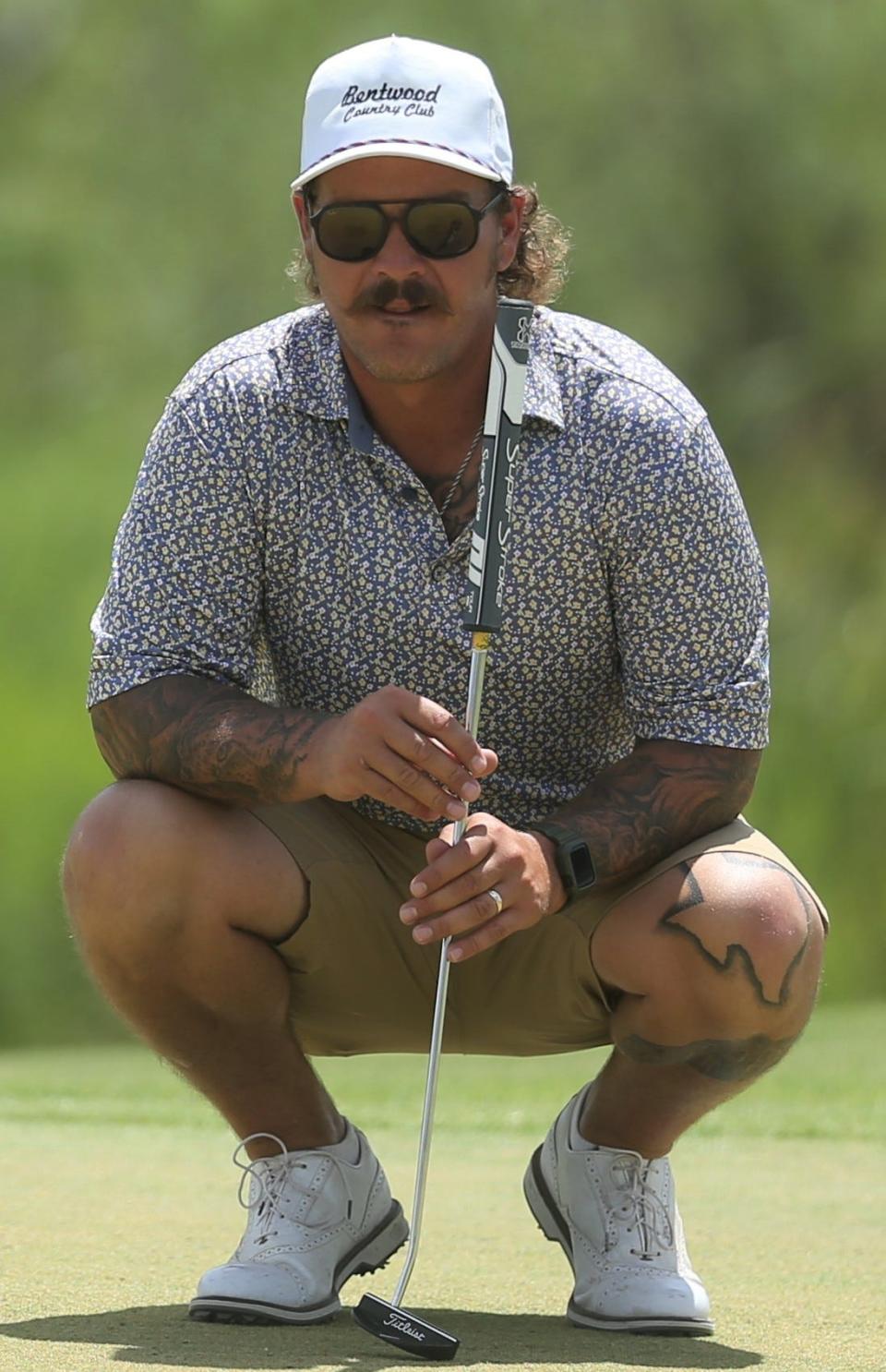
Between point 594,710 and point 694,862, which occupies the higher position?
point 594,710

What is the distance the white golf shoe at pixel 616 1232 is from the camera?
2.50 m

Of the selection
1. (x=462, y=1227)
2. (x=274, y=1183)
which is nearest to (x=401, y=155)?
(x=274, y=1183)

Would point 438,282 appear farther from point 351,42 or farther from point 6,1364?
point 351,42

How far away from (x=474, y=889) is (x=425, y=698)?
0.25m

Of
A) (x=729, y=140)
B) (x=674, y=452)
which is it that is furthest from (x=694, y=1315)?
(x=729, y=140)

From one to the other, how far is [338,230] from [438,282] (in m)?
0.13

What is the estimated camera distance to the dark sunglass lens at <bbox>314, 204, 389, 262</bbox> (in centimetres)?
274

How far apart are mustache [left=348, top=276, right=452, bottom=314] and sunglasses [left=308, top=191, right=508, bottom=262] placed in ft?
0.12

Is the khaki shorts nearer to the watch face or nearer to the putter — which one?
the watch face

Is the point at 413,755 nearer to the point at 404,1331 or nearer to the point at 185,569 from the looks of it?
the point at 185,569

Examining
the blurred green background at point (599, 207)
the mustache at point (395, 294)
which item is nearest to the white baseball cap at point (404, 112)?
the mustache at point (395, 294)

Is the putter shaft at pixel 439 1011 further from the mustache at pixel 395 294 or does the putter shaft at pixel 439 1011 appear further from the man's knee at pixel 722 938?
the mustache at pixel 395 294

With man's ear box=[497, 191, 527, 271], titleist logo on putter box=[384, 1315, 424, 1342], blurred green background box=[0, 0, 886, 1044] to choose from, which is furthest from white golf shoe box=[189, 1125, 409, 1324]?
blurred green background box=[0, 0, 886, 1044]

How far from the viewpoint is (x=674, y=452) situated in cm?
272
